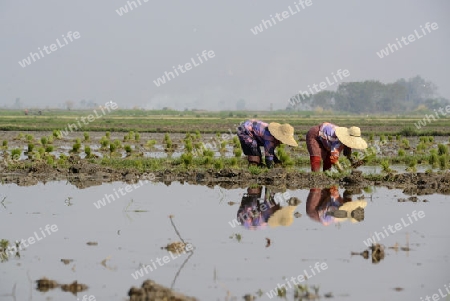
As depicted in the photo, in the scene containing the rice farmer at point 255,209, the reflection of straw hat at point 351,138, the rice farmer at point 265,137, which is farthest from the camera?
the rice farmer at point 265,137

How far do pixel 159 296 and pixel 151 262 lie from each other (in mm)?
1712

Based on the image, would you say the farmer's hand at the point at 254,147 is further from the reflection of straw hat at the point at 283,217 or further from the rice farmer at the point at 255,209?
the reflection of straw hat at the point at 283,217

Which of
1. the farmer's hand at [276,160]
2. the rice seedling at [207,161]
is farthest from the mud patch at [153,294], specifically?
the rice seedling at [207,161]

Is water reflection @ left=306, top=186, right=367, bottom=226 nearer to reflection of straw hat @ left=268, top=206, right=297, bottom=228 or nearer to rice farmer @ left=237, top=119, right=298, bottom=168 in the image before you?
reflection of straw hat @ left=268, top=206, right=297, bottom=228

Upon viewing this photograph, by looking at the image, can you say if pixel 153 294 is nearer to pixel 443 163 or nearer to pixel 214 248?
pixel 214 248

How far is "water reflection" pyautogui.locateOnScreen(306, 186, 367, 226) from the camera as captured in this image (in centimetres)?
1270

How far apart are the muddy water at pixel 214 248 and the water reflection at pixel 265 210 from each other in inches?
4.2

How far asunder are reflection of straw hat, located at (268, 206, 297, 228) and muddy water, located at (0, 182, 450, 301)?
0.04m

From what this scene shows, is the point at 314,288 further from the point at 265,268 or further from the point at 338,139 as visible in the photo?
the point at 338,139

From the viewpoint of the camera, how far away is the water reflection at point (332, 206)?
500 inches

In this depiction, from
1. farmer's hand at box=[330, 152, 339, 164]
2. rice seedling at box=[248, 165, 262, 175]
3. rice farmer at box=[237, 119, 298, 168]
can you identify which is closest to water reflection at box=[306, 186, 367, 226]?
farmer's hand at box=[330, 152, 339, 164]

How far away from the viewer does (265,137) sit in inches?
752

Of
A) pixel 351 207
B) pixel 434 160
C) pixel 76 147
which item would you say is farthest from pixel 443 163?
pixel 76 147

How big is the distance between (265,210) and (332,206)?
4.10 feet
